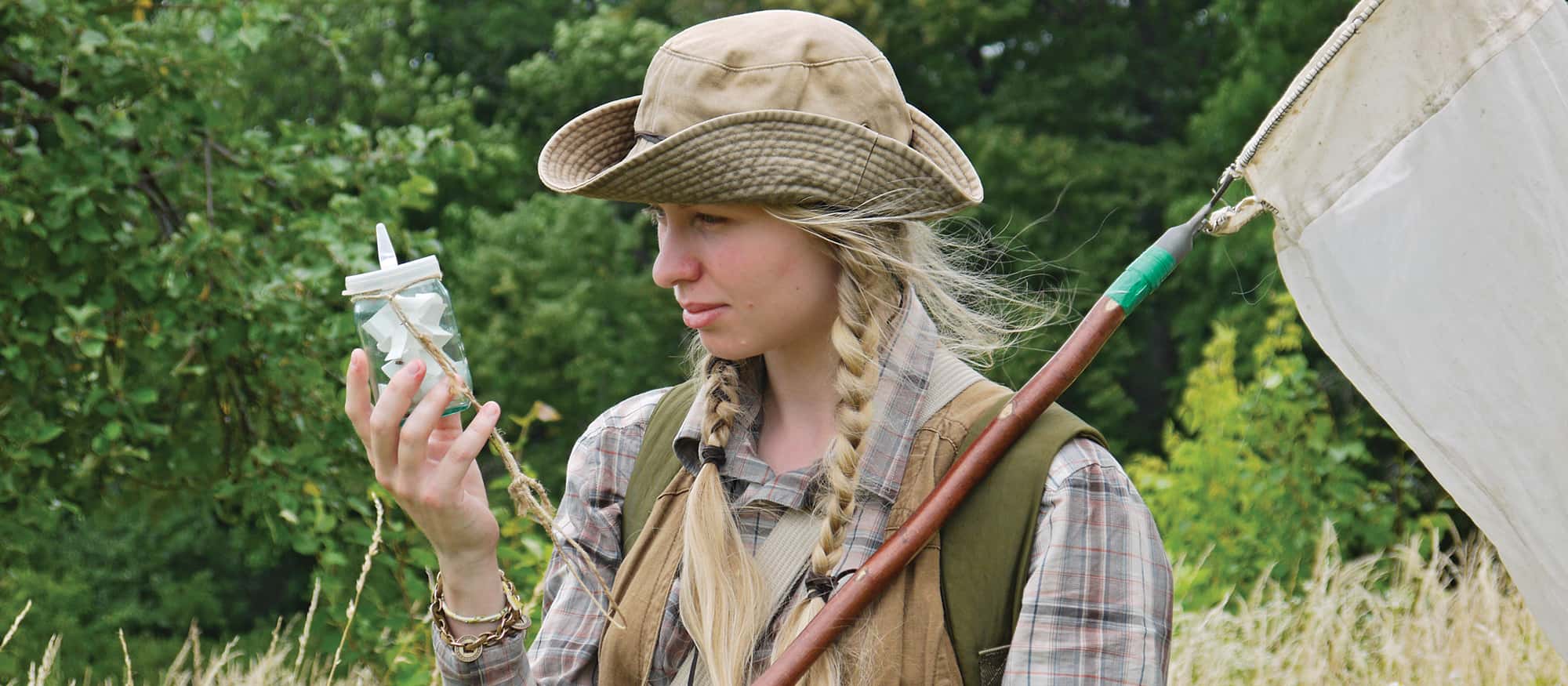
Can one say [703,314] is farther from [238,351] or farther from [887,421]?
[238,351]

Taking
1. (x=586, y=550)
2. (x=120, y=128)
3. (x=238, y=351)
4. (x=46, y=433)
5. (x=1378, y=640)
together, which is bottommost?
(x=46, y=433)

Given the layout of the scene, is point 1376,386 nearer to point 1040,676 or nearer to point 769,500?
point 1040,676

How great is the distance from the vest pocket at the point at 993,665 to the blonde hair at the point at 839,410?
13 centimetres

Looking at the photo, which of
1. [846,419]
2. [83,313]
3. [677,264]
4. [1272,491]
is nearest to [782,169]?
[677,264]

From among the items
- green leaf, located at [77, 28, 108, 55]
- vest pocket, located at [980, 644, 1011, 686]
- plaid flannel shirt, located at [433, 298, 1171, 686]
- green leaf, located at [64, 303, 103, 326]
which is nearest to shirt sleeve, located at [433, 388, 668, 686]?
plaid flannel shirt, located at [433, 298, 1171, 686]

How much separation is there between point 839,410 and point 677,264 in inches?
10.5

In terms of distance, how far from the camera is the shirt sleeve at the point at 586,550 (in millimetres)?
1879

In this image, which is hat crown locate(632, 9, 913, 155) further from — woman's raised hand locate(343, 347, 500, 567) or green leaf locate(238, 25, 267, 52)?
green leaf locate(238, 25, 267, 52)

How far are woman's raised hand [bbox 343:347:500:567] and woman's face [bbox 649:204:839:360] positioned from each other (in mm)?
269

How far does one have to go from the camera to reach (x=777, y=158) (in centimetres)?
167

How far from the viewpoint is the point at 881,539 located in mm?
1715

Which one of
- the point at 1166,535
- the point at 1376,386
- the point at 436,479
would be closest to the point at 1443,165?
the point at 1376,386

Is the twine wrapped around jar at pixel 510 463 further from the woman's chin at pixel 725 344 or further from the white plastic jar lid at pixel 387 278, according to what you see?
the woman's chin at pixel 725 344

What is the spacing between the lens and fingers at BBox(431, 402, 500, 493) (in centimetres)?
159
